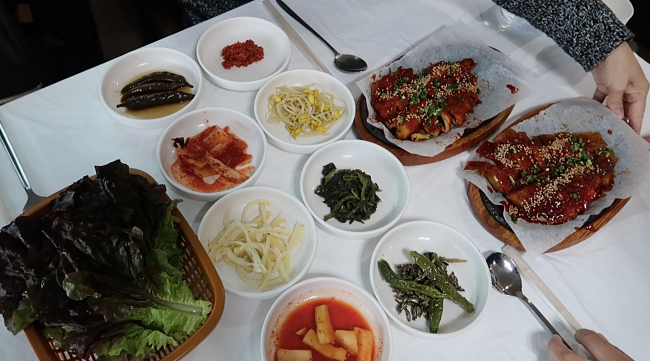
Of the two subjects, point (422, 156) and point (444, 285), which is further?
point (422, 156)

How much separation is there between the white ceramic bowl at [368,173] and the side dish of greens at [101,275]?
826 mm

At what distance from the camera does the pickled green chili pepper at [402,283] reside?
1.95 metres

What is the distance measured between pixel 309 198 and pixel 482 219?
3.12ft

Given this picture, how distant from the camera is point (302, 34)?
3049 millimetres

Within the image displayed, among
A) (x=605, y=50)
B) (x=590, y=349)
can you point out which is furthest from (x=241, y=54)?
(x=590, y=349)

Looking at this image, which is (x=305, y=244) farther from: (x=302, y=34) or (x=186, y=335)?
(x=302, y=34)

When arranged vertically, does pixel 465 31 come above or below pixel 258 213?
above

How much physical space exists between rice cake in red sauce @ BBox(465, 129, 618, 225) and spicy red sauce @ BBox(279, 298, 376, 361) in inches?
39.0

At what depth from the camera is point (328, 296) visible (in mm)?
1924

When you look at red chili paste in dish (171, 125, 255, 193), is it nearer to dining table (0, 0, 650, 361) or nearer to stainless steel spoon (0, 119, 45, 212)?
dining table (0, 0, 650, 361)

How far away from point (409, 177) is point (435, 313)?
84 centimetres

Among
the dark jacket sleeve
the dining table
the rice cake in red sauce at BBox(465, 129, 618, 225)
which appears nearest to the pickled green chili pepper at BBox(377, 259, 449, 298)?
the dining table

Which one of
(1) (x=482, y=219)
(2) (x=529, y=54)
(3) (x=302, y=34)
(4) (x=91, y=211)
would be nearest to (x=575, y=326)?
(1) (x=482, y=219)

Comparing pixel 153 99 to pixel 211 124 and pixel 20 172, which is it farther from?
pixel 20 172
